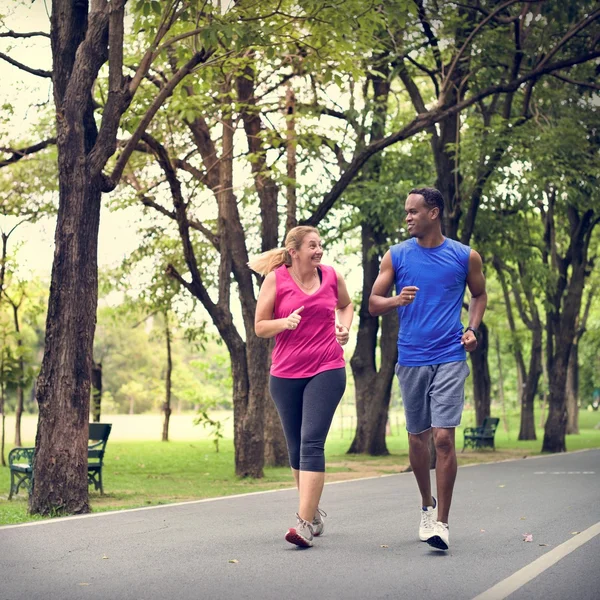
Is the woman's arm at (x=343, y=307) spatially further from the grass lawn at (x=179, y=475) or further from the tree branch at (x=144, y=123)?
the tree branch at (x=144, y=123)

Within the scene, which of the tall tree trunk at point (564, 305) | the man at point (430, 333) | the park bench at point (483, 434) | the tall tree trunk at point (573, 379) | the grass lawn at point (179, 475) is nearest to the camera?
the man at point (430, 333)

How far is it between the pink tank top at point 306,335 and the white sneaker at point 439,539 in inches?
48.7

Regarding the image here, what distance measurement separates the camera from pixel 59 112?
11.9 metres

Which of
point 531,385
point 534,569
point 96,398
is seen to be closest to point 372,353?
point 96,398

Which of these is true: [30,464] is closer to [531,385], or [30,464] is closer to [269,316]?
[269,316]

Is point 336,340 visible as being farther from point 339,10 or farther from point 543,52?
point 543,52

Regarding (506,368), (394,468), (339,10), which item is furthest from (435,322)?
(506,368)

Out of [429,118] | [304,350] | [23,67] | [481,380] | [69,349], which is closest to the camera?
[304,350]

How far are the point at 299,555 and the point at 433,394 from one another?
4.40ft

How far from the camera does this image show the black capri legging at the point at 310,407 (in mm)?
7520

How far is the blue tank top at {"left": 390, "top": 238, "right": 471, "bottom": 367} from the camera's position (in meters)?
7.52

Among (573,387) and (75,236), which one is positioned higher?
(75,236)

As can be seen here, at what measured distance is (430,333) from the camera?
752 centimetres

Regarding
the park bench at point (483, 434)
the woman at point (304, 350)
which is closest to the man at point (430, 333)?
the woman at point (304, 350)
